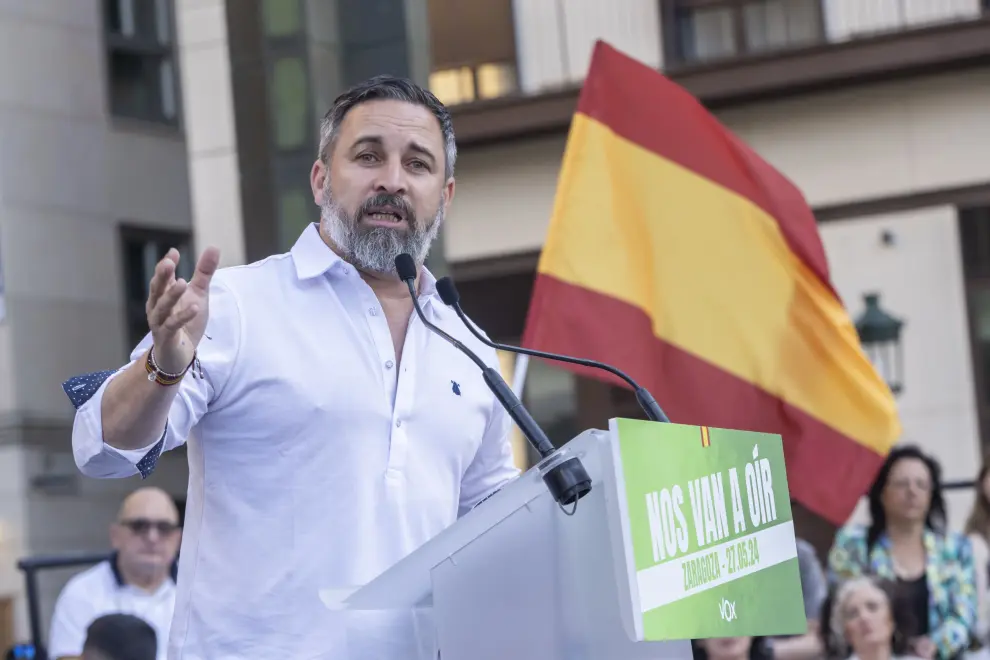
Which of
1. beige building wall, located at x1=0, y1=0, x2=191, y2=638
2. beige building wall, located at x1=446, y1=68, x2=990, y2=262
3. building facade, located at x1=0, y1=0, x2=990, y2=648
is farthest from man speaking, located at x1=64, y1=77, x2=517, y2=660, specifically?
beige building wall, located at x1=0, y1=0, x2=191, y2=638

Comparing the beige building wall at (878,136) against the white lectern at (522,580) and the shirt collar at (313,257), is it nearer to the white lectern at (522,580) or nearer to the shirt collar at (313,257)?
the shirt collar at (313,257)

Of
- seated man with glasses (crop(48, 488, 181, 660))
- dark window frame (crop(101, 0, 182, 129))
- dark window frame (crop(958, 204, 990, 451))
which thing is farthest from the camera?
dark window frame (crop(101, 0, 182, 129))

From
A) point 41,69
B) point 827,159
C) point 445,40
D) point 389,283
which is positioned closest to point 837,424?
point 389,283

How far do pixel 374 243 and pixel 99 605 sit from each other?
4.03 m

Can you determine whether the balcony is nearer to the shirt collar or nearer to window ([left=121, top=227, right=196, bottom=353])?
window ([left=121, top=227, right=196, bottom=353])

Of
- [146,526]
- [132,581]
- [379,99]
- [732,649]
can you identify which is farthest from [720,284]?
[379,99]

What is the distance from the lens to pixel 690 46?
45.8ft

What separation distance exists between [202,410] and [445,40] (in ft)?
39.0

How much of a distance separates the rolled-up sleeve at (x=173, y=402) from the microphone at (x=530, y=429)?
322 mm

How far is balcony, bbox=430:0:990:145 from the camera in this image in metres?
13.1

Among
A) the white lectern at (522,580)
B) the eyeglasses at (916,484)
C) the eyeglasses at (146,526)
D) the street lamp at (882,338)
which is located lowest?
the white lectern at (522,580)

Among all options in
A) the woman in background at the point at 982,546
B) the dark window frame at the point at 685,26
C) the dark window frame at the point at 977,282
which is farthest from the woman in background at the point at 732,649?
the dark window frame at the point at 685,26

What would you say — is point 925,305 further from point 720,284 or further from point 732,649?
point 732,649

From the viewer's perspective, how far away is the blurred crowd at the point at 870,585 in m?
6.73
